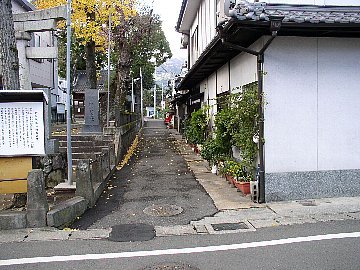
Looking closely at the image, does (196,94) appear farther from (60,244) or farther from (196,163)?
(60,244)

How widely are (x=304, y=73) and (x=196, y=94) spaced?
1330cm

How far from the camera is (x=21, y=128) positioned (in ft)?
25.4

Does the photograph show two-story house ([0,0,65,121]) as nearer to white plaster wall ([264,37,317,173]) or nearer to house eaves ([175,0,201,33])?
house eaves ([175,0,201,33])

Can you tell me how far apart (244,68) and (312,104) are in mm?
2454

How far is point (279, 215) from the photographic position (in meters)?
7.88

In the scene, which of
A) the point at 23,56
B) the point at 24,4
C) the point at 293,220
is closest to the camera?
the point at 293,220

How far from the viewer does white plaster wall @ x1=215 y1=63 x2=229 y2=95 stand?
13.4 m

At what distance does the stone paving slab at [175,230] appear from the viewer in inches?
276

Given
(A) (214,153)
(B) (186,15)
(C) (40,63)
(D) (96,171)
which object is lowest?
(D) (96,171)

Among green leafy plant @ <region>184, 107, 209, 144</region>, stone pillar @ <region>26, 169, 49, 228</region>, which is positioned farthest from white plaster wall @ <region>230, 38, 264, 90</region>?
stone pillar @ <region>26, 169, 49, 228</region>

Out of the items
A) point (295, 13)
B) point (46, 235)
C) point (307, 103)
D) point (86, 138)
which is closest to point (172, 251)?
point (46, 235)

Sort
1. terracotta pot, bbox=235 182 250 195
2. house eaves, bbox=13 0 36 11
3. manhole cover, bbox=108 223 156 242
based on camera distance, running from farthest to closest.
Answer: house eaves, bbox=13 0 36 11 → terracotta pot, bbox=235 182 250 195 → manhole cover, bbox=108 223 156 242

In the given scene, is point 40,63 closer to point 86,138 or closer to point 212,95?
point 86,138

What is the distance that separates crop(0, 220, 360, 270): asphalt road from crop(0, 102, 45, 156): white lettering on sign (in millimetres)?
2236
